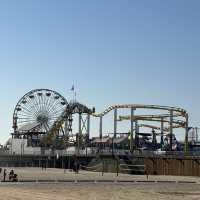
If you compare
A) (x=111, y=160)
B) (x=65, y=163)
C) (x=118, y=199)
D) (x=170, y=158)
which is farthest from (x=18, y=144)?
(x=118, y=199)

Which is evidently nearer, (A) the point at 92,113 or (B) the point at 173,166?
(B) the point at 173,166

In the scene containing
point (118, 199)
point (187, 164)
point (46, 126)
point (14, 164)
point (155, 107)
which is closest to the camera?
point (118, 199)

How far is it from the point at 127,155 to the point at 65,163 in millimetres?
20340

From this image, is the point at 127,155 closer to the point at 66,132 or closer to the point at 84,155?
the point at 84,155

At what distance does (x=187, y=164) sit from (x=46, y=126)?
58.6 m

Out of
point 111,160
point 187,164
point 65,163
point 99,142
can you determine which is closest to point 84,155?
point 65,163

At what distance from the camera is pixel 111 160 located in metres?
86.9

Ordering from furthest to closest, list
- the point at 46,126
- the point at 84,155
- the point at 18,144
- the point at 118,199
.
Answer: the point at 18,144 < the point at 46,126 < the point at 84,155 < the point at 118,199

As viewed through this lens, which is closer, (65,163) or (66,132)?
(65,163)

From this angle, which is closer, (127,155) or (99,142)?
(127,155)

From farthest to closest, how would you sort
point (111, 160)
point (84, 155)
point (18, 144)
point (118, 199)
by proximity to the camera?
point (18, 144) → point (84, 155) → point (111, 160) → point (118, 199)

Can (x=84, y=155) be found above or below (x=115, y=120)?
below

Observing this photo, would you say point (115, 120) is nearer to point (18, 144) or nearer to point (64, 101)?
point (64, 101)

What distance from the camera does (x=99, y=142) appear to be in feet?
406
